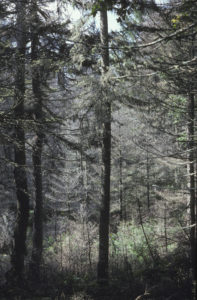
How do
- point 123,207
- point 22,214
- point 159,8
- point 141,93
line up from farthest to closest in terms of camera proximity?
1. point 123,207
2. point 22,214
3. point 141,93
4. point 159,8

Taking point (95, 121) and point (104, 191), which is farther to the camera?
point (104, 191)

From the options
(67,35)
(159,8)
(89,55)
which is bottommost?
(159,8)

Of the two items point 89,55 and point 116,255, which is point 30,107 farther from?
point 116,255

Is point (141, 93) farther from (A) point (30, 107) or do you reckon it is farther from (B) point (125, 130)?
(B) point (125, 130)

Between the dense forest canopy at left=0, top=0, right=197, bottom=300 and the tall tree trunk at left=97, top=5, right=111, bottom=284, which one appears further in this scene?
the tall tree trunk at left=97, top=5, right=111, bottom=284

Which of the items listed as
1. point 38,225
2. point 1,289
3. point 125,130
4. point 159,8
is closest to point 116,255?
point 38,225

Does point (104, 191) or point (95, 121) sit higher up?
point (95, 121)

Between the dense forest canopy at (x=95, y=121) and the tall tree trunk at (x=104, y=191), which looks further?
the tall tree trunk at (x=104, y=191)

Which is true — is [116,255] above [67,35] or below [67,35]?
below

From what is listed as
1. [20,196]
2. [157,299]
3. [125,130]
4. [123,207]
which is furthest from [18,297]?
[125,130]

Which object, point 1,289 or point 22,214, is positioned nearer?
point 1,289

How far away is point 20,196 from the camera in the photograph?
865 cm

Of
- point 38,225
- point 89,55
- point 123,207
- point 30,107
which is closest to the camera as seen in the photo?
point 89,55

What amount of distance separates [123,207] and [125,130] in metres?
7.04
